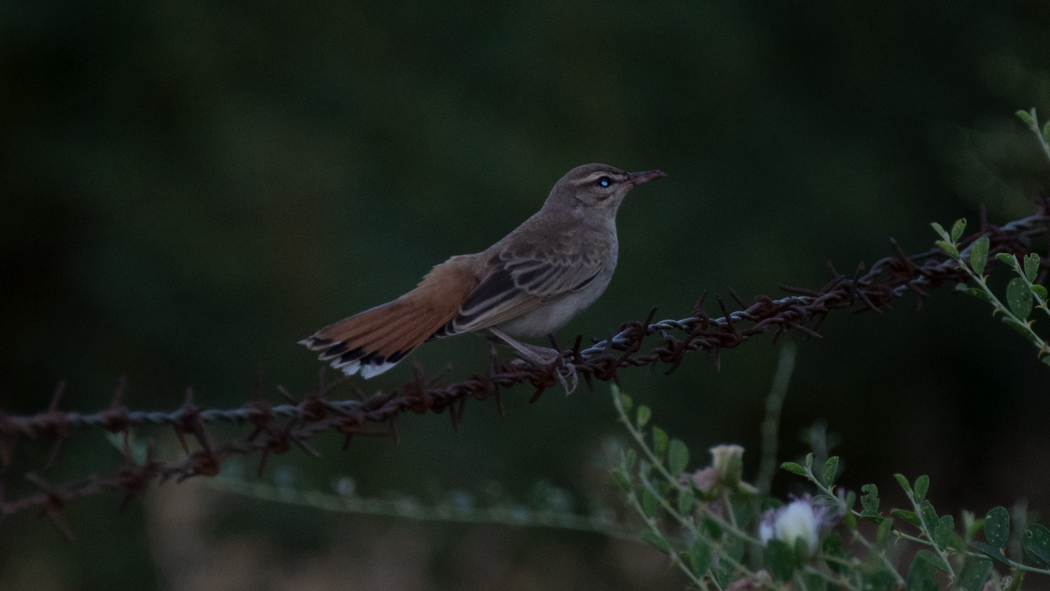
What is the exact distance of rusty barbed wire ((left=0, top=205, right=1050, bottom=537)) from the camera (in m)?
2.46


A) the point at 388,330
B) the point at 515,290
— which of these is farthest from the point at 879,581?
the point at 515,290

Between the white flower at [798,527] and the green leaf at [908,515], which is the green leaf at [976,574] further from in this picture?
the white flower at [798,527]

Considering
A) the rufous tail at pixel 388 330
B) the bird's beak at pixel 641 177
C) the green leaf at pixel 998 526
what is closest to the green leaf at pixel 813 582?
the green leaf at pixel 998 526

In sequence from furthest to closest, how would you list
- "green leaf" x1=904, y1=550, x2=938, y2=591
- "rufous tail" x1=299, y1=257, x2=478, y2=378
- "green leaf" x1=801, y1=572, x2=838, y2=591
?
1. "rufous tail" x1=299, y1=257, x2=478, y2=378
2. "green leaf" x1=801, y1=572, x2=838, y2=591
3. "green leaf" x1=904, y1=550, x2=938, y2=591

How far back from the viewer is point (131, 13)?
29.9 ft

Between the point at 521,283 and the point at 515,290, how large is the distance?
70 millimetres

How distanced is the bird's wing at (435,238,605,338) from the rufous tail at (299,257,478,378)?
6 cm

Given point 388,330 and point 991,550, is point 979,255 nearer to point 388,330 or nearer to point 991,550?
point 991,550

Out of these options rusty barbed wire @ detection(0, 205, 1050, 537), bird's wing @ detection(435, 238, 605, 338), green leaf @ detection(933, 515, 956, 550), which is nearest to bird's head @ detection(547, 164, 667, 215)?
bird's wing @ detection(435, 238, 605, 338)

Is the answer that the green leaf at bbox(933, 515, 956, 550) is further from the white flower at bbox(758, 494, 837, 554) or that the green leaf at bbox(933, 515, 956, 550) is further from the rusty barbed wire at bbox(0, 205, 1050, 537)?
the rusty barbed wire at bbox(0, 205, 1050, 537)

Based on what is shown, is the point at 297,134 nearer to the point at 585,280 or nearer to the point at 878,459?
the point at 585,280

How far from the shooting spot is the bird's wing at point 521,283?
4.05m

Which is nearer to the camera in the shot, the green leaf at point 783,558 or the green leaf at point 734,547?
the green leaf at point 783,558

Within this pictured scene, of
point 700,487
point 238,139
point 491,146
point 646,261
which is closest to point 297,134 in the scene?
point 238,139
